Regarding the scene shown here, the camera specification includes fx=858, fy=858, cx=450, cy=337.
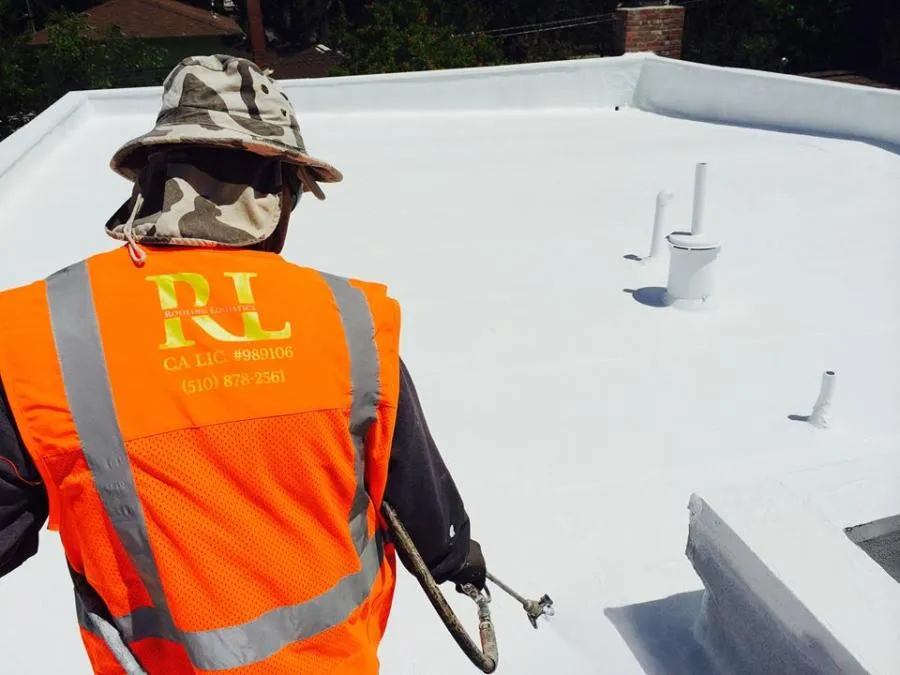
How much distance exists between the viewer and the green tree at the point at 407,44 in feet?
97.2

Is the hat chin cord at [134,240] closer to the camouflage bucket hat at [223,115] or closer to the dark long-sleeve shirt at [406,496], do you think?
the camouflage bucket hat at [223,115]

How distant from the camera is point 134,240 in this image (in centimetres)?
149

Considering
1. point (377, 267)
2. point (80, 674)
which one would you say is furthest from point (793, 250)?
point (80, 674)

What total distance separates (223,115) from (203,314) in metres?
0.40

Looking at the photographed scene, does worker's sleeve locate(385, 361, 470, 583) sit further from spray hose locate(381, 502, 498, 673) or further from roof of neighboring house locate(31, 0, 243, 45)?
roof of neighboring house locate(31, 0, 243, 45)

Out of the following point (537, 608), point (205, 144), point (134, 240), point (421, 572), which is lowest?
point (537, 608)

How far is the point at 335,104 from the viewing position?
9.18 metres

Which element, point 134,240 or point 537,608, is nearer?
point 134,240

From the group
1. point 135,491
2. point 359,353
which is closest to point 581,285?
point 359,353

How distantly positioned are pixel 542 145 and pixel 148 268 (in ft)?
22.5

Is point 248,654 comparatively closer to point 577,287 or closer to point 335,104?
point 577,287

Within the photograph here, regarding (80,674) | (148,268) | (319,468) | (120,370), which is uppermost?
(148,268)

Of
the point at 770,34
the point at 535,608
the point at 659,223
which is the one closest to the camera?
the point at 535,608

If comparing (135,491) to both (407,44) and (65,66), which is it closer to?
(407,44)
